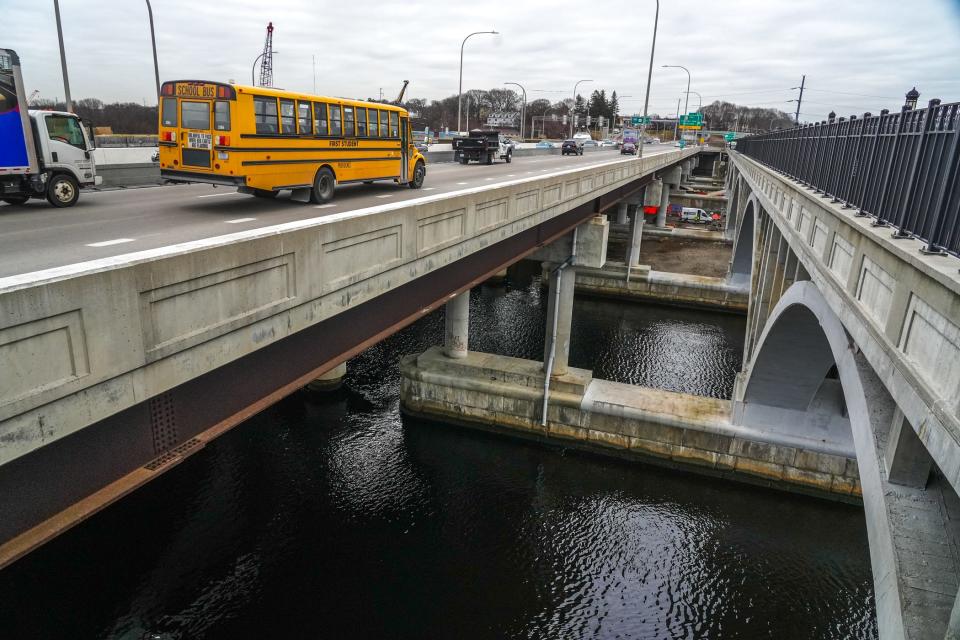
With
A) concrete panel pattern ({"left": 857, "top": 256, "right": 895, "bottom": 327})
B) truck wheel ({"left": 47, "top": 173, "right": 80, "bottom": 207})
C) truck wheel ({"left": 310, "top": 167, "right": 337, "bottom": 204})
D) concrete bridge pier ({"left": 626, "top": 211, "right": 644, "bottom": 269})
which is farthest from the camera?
concrete bridge pier ({"left": 626, "top": 211, "right": 644, "bottom": 269})

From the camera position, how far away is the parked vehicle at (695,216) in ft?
201

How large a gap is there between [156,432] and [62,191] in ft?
32.5

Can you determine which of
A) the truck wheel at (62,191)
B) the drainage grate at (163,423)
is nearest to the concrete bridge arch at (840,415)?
the drainage grate at (163,423)

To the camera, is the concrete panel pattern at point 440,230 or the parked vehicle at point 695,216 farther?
the parked vehicle at point 695,216

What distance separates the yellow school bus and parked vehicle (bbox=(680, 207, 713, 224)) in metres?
53.5

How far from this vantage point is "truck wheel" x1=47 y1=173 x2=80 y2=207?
12070 millimetres

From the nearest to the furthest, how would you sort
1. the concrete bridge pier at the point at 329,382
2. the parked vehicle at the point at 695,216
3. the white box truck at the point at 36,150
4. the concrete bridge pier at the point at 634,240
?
the white box truck at the point at 36,150
the concrete bridge pier at the point at 329,382
the concrete bridge pier at the point at 634,240
the parked vehicle at the point at 695,216

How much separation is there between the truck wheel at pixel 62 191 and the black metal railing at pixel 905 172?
531 inches

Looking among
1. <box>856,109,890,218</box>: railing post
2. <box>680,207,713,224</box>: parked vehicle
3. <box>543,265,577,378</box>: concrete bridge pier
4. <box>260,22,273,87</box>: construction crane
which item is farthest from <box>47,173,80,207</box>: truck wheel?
<box>260,22,273,87</box>: construction crane

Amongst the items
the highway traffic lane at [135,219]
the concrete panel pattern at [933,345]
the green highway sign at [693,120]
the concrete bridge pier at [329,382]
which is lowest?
the concrete bridge pier at [329,382]

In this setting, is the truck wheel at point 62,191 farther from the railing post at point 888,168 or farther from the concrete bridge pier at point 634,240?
the concrete bridge pier at point 634,240

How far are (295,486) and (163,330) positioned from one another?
1324cm

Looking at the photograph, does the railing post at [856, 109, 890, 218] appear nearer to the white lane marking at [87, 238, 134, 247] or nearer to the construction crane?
the white lane marking at [87, 238, 134, 247]

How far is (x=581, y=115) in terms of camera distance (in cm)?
16438
